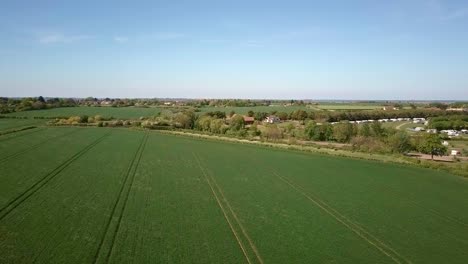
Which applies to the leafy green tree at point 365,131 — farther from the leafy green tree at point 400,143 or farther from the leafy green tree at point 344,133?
the leafy green tree at point 400,143

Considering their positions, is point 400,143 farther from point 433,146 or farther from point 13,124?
point 13,124

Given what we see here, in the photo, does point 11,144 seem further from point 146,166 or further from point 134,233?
point 134,233

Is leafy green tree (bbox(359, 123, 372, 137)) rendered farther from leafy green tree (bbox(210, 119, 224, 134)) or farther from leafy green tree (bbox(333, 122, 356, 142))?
leafy green tree (bbox(210, 119, 224, 134))

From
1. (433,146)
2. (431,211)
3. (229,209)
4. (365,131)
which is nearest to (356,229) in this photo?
(229,209)

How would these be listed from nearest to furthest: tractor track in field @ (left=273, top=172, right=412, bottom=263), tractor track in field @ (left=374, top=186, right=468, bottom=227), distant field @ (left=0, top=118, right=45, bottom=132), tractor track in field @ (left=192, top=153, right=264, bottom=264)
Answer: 1. tractor track in field @ (left=192, top=153, right=264, bottom=264)
2. tractor track in field @ (left=273, top=172, right=412, bottom=263)
3. tractor track in field @ (left=374, top=186, right=468, bottom=227)
4. distant field @ (left=0, top=118, right=45, bottom=132)

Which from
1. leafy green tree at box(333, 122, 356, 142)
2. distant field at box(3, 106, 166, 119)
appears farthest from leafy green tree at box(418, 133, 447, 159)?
distant field at box(3, 106, 166, 119)

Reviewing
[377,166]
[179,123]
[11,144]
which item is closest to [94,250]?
[377,166]

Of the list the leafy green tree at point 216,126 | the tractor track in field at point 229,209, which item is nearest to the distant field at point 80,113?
the leafy green tree at point 216,126
